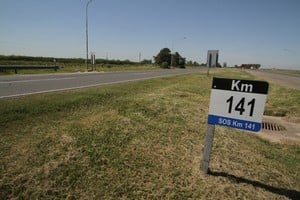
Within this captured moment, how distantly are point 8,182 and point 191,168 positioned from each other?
7.91 feet

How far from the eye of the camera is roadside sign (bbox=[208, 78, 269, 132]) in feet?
8.52

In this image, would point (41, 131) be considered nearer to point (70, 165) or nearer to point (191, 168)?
point (70, 165)

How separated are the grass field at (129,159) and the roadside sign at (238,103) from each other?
874mm

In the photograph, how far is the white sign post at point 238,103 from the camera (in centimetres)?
260

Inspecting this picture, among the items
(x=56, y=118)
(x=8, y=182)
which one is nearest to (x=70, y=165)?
(x=8, y=182)

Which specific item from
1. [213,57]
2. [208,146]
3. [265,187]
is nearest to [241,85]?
[208,146]

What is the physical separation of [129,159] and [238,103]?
1.76 m

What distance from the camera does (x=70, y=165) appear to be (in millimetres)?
2998

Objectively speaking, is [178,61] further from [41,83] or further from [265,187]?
[265,187]

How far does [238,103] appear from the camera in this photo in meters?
2.69

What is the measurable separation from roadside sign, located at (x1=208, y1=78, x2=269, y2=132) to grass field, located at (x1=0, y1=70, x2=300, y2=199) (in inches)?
34.4

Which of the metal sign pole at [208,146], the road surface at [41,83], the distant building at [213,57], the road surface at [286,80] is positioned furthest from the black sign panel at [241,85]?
the road surface at [286,80]

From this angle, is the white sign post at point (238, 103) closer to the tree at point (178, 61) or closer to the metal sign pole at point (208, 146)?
the metal sign pole at point (208, 146)

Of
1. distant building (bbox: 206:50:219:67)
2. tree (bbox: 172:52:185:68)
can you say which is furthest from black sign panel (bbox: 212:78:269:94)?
tree (bbox: 172:52:185:68)
